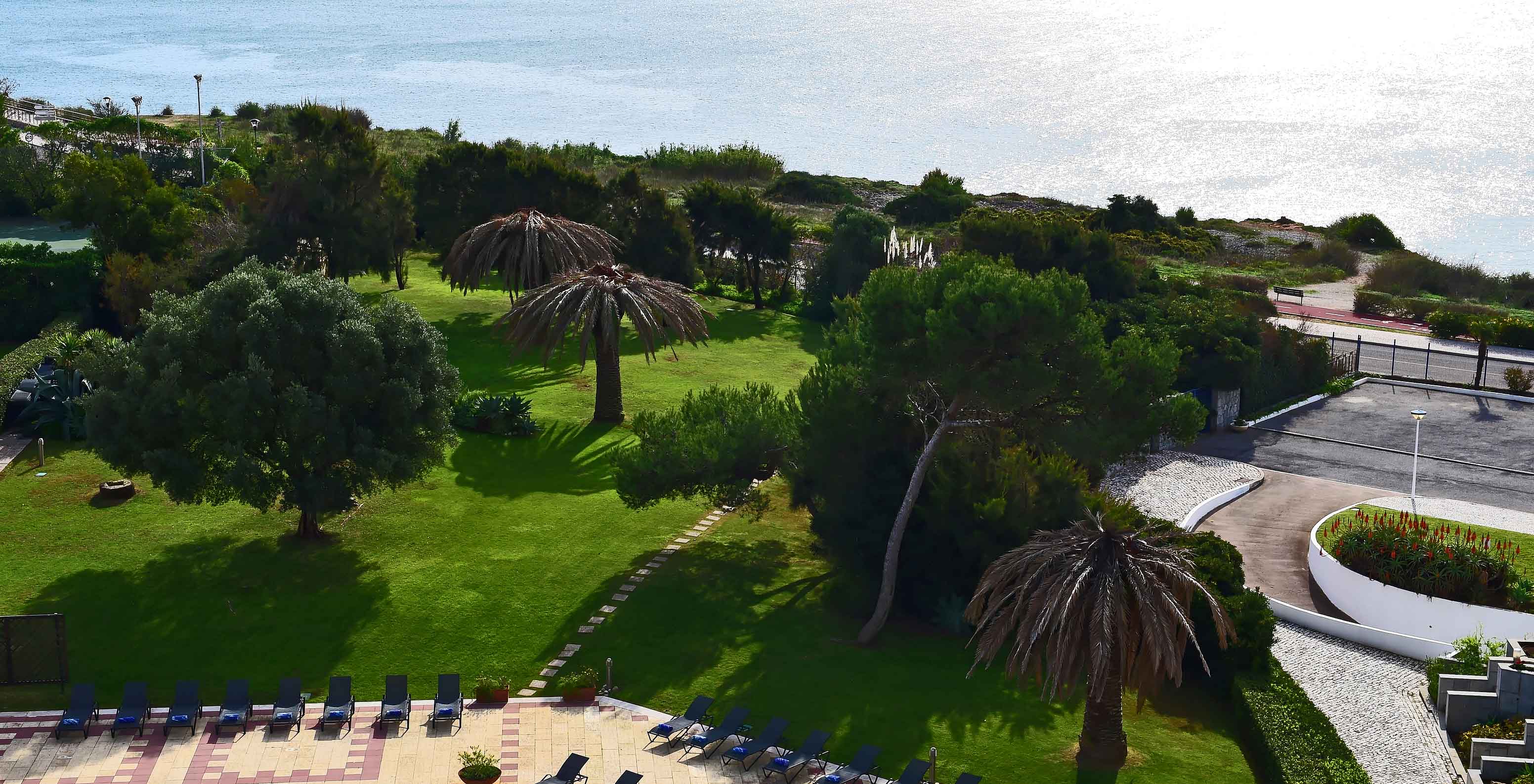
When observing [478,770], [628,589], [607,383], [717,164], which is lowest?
[478,770]

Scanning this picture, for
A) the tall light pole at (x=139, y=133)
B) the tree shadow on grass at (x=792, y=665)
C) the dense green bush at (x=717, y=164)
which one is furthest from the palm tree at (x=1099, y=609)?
the dense green bush at (x=717, y=164)

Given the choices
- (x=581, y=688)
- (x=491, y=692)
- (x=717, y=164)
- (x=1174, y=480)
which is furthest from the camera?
(x=717, y=164)

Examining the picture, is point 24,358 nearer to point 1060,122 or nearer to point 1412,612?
point 1412,612

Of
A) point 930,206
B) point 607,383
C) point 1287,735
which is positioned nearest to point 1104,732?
point 1287,735

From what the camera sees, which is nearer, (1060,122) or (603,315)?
(603,315)

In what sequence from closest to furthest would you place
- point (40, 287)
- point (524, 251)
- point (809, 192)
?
point (524, 251), point (40, 287), point (809, 192)

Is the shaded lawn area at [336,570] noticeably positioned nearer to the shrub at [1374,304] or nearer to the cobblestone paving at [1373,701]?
the cobblestone paving at [1373,701]

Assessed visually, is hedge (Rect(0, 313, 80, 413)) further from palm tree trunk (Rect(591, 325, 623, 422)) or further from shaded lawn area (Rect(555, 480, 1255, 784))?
shaded lawn area (Rect(555, 480, 1255, 784))

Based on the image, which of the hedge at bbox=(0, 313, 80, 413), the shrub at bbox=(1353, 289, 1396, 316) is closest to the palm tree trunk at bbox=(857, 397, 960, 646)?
the hedge at bbox=(0, 313, 80, 413)
